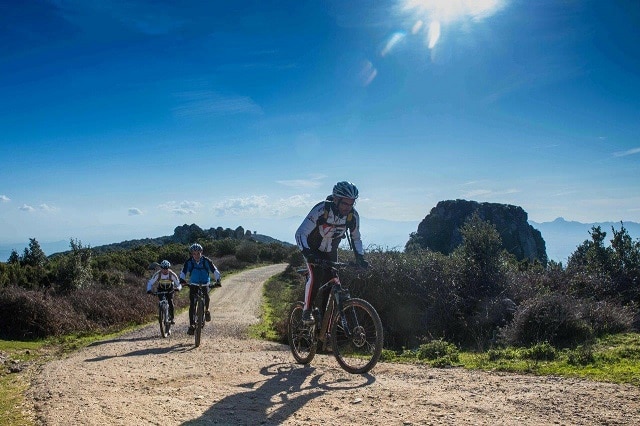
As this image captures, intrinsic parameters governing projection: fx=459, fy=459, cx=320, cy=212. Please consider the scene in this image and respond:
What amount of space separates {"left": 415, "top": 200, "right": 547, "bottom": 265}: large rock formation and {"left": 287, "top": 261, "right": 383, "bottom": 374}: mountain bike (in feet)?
154

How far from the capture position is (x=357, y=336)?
6.86 m

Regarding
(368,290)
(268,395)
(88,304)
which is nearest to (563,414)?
(268,395)

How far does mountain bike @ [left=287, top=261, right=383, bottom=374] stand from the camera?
678 centimetres

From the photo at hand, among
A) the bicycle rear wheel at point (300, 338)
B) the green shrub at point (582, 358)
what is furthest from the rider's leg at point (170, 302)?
the green shrub at point (582, 358)

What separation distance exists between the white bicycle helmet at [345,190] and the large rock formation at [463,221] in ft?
155

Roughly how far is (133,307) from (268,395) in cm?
1506

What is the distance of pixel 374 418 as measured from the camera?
4777 mm

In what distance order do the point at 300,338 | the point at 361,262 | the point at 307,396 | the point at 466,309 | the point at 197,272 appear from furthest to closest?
the point at 466,309, the point at 197,272, the point at 300,338, the point at 361,262, the point at 307,396

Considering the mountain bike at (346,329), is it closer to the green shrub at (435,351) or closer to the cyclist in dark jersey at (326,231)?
the cyclist in dark jersey at (326,231)

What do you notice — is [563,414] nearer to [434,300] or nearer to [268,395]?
[268,395]

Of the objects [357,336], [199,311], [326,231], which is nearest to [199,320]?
[199,311]

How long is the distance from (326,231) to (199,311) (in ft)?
20.1

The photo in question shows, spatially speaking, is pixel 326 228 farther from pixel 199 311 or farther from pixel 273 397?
pixel 199 311

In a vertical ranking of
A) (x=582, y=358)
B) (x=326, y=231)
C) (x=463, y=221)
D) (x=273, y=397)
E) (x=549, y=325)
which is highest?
(x=463, y=221)
